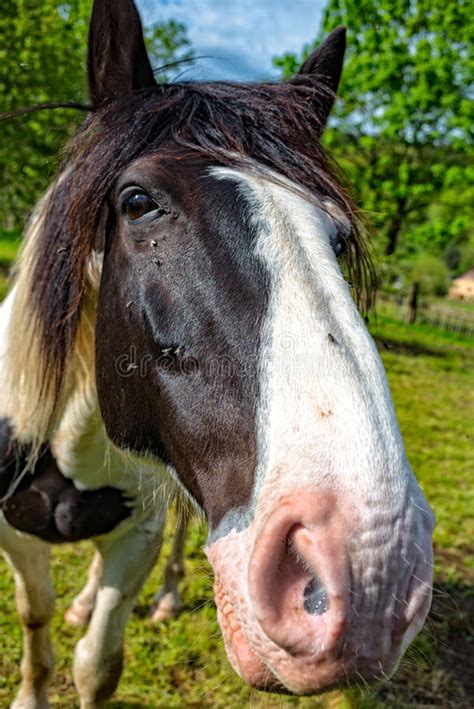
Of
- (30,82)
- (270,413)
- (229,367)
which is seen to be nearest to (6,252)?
(30,82)

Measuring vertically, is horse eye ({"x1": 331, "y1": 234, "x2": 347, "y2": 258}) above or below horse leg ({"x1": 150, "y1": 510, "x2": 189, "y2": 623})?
above

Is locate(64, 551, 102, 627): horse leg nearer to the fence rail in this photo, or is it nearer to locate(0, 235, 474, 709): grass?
locate(0, 235, 474, 709): grass

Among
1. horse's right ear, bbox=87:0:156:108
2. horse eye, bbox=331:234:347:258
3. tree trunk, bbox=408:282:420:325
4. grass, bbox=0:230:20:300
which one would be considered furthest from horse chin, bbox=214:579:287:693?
tree trunk, bbox=408:282:420:325

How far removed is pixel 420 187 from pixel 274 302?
624 inches

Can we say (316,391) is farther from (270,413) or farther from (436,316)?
(436,316)

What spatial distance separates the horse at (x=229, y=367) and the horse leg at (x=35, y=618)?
35cm

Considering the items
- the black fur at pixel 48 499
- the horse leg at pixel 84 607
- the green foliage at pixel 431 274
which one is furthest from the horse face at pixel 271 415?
the green foliage at pixel 431 274

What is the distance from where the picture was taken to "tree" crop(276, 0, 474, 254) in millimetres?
15688

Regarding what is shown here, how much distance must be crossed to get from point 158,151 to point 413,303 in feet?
67.1

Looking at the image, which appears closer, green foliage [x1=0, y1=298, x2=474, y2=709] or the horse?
the horse

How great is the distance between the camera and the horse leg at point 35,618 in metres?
2.72

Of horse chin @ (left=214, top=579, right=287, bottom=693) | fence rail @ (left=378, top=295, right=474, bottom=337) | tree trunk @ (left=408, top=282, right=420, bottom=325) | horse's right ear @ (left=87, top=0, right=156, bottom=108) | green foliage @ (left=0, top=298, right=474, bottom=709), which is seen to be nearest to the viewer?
horse chin @ (left=214, top=579, right=287, bottom=693)

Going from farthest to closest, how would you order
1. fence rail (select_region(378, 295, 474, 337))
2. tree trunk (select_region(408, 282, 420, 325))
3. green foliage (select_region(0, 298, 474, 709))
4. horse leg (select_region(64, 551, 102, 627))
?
fence rail (select_region(378, 295, 474, 337))
tree trunk (select_region(408, 282, 420, 325))
horse leg (select_region(64, 551, 102, 627))
green foliage (select_region(0, 298, 474, 709))

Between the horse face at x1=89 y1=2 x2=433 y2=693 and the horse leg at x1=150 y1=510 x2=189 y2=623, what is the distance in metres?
2.40
